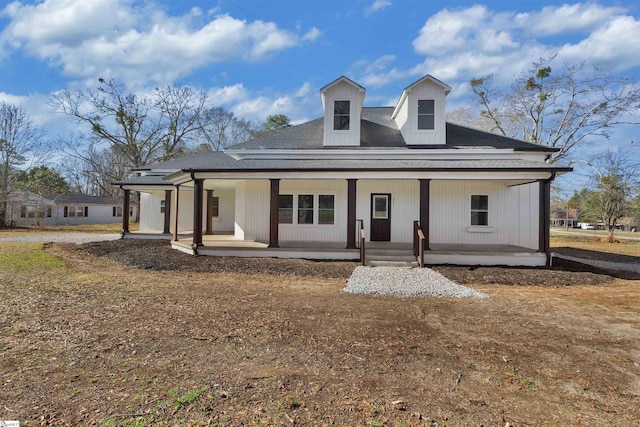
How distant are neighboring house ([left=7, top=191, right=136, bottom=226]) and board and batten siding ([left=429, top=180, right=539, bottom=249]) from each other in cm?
3433

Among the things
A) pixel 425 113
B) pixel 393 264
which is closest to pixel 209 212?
pixel 393 264

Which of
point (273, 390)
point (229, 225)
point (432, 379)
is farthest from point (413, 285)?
point (229, 225)

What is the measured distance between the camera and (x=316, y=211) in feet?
42.9

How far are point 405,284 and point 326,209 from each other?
5852mm

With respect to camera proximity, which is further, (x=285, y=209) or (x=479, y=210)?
(x=285, y=209)

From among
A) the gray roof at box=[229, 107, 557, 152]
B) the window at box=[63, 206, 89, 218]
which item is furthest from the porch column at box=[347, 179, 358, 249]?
the window at box=[63, 206, 89, 218]

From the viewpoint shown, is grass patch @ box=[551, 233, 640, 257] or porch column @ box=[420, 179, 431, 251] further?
grass patch @ box=[551, 233, 640, 257]

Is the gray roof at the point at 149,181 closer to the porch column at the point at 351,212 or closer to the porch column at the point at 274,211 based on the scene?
the porch column at the point at 274,211

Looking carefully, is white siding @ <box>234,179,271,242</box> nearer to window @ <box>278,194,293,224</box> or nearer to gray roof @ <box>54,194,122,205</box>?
window @ <box>278,194,293,224</box>

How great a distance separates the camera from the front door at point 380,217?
12.9 meters

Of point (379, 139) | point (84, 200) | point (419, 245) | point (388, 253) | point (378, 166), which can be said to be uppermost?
point (379, 139)

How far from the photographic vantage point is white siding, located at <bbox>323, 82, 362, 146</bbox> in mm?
13164

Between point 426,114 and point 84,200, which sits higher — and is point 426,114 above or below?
above

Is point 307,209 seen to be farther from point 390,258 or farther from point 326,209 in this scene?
point 390,258
